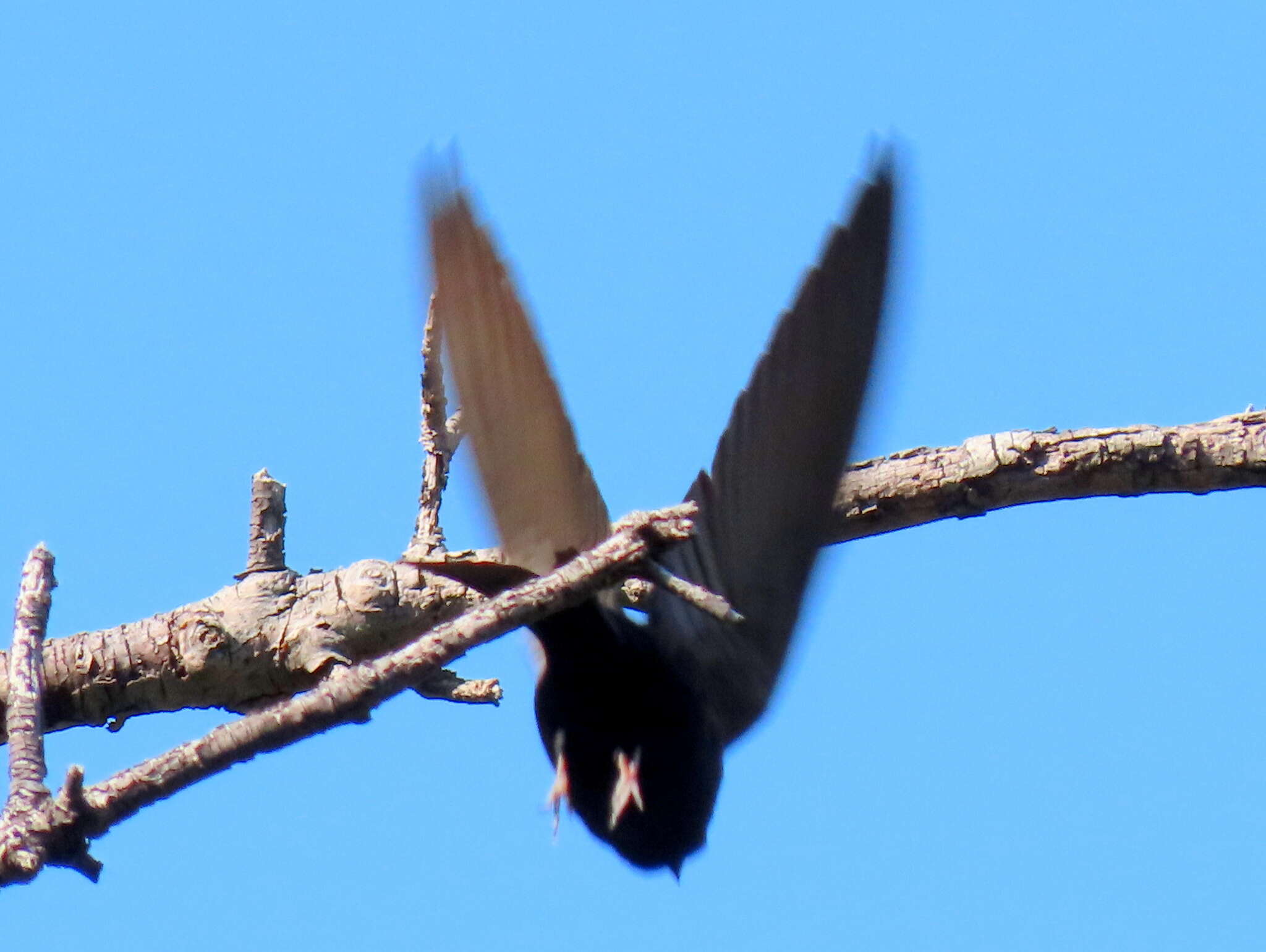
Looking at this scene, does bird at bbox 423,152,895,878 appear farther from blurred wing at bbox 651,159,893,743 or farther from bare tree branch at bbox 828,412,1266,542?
bare tree branch at bbox 828,412,1266,542

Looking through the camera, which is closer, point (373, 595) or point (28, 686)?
point (28, 686)

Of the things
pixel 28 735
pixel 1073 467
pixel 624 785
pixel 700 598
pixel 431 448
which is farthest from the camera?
pixel 1073 467

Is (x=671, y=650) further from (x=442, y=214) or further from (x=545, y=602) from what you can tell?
(x=545, y=602)

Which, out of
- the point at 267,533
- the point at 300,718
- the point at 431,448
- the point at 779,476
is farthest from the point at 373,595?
the point at 300,718

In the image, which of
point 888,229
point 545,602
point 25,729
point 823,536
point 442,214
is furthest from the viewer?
point 823,536

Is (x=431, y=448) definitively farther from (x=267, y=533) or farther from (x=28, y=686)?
(x=28, y=686)

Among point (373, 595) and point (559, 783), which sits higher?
point (373, 595)

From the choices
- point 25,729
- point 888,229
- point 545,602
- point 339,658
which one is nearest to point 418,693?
point 339,658
